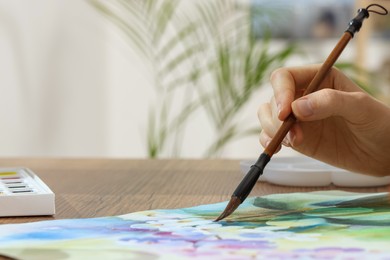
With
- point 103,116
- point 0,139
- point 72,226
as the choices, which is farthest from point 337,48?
point 103,116

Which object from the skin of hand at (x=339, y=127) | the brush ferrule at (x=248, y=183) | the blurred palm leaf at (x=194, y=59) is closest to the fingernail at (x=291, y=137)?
the skin of hand at (x=339, y=127)

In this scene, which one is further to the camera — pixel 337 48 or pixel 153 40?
pixel 153 40

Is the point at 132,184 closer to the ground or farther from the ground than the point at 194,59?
closer to the ground

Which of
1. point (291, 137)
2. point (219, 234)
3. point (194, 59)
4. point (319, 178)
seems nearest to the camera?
point (219, 234)

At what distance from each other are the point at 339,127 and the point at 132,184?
306 millimetres

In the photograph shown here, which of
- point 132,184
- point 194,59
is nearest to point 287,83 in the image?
point 132,184

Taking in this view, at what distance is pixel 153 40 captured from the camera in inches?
124

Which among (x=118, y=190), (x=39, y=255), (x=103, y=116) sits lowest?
(x=39, y=255)

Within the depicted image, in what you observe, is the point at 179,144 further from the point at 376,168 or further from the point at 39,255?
the point at 39,255

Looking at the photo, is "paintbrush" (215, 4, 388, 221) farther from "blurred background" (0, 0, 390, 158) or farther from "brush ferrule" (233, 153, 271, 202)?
"blurred background" (0, 0, 390, 158)

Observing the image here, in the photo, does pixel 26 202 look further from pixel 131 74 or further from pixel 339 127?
pixel 131 74

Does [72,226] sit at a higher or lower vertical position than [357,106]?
lower

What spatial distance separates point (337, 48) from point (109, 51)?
270cm

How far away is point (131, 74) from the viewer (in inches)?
142
